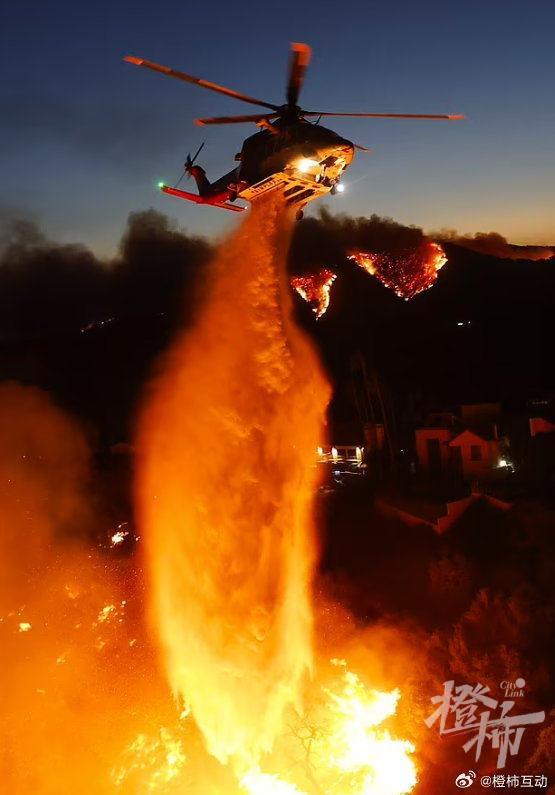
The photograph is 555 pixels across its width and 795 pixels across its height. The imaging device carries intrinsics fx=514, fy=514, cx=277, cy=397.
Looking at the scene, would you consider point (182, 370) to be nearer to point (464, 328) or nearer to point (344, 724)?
point (344, 724)

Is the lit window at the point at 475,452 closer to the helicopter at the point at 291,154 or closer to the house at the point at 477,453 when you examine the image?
the house at the point at 477,453

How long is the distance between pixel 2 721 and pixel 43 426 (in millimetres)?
8948

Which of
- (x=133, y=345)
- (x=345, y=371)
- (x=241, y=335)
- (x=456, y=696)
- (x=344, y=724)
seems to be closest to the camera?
(x=241, y=335)

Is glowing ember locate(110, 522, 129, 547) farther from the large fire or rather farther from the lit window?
the lit window

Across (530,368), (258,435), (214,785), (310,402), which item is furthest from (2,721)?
(530,368)

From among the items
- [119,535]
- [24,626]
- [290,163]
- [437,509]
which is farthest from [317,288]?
[290,163]

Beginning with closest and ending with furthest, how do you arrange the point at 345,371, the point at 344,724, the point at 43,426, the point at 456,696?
the point at 456,696, the point at 344,724, the point at 43,426, the point at 345,371

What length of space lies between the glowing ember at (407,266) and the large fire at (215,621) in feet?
165

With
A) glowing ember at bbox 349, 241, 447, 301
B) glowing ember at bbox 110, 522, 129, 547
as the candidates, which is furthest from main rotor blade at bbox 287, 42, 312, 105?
glowing ember at bbox 349, 241, 447, 301

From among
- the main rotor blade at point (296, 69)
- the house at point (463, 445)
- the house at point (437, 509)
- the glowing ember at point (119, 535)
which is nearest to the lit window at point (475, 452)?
the house at point (463, 445)

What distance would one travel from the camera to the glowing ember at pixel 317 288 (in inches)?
2366

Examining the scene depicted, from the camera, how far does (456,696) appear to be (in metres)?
13.6

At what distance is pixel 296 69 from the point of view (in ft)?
29.6

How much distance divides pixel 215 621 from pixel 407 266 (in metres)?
57.5
